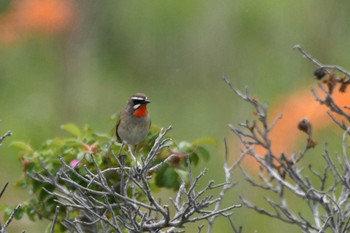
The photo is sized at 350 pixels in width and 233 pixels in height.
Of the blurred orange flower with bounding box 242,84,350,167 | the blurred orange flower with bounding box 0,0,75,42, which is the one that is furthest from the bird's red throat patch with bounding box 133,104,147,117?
the blurred orange flower with bounding box 0,0,75,42

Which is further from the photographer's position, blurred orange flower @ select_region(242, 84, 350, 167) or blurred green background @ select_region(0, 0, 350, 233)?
blurred green background @ select_region(0, 0, 350, 233)

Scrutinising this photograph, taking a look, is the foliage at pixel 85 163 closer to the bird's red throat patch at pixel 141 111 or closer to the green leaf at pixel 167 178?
the green leaf at pixel 167 178

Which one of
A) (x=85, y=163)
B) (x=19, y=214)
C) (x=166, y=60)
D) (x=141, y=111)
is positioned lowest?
(x=19, y=214)

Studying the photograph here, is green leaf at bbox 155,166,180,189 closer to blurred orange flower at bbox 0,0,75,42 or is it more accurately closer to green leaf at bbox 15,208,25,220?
green leaf at bbox 15,208,25,220

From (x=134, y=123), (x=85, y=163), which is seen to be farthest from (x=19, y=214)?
(x=134, y=123)

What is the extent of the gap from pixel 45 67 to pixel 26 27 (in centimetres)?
68

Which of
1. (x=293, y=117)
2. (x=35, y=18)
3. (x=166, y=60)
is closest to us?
(x=293, y=117)

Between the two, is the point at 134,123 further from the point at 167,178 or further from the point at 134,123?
the point at 167,178

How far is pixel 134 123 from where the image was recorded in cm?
390

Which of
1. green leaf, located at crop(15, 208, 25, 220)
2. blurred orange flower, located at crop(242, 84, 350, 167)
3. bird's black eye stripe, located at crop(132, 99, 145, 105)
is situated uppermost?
blurred orange flower, located at crop(242, 84, 350, 167)

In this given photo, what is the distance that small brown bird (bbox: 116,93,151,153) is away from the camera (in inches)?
152

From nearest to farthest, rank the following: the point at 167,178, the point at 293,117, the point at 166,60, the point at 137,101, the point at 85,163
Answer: the point at 85,163 < the point at 167,178 < the point at 137,101 < the point at 293,117 < the point at 166,60

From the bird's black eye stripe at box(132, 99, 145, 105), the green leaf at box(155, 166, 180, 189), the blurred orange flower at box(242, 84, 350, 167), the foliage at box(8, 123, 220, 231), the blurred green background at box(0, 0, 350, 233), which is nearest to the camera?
the foliage at box(8, 123, 220, 231)

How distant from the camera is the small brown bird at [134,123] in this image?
Answer: 3.87 metres
